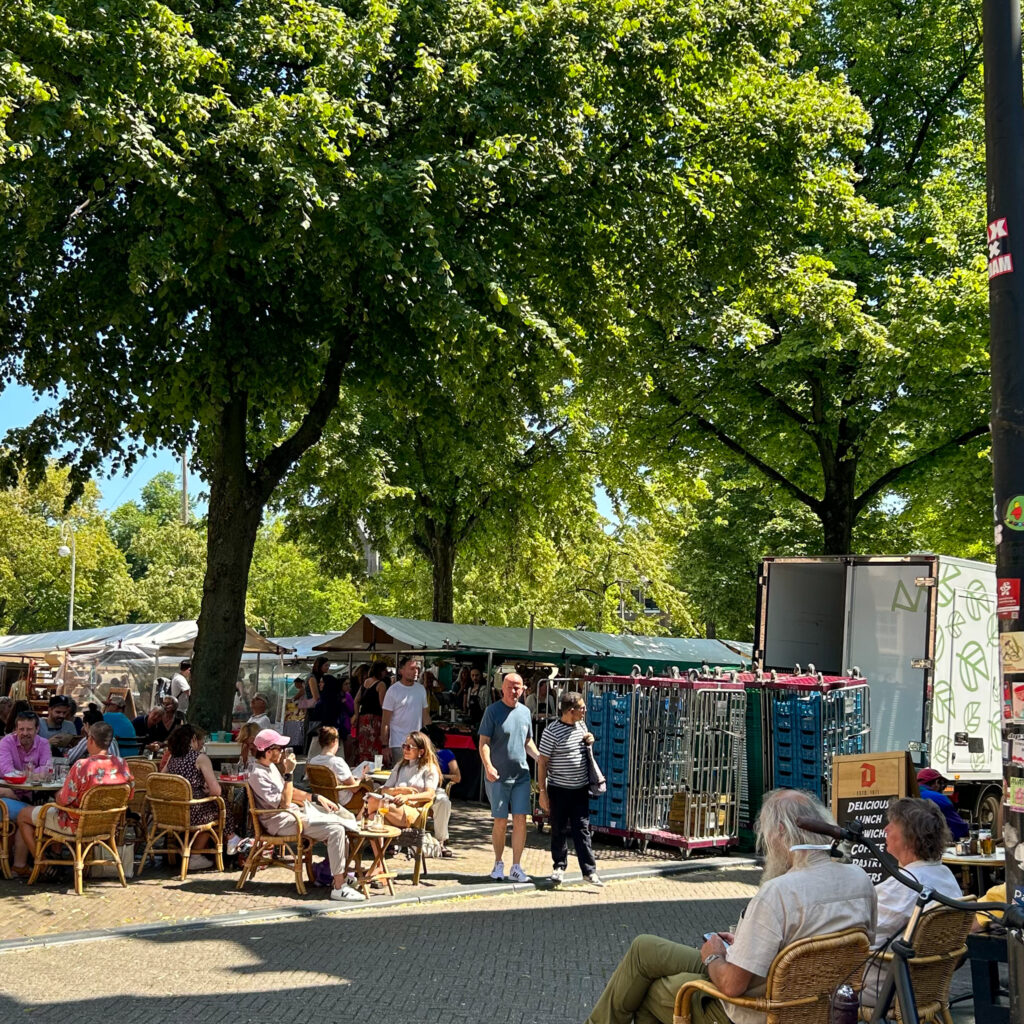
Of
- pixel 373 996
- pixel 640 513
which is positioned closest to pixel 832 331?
pixel 640 513

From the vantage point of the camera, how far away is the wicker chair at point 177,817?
1055 cm

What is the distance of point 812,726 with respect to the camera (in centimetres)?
1286

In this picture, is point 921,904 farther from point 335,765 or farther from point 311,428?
point 311,428

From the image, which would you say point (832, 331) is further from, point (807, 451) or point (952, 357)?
point (807, 451)

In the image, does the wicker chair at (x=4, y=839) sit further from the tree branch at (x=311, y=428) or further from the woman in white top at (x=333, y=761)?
the tree branch at (x=311, y=428)

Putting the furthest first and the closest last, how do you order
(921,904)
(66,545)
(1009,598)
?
(66,545) < (1009,598) < (921,904)

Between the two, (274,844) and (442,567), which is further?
(442,567)

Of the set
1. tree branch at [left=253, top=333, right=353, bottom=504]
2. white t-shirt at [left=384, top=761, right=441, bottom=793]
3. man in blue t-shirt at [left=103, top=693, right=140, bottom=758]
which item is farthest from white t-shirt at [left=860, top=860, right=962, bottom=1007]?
tree branch at [left=253, top=333, right=353, bottom=504]

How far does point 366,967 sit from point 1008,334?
17.7ft

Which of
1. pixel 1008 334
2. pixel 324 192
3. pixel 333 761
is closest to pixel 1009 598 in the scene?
pixel 1008 334

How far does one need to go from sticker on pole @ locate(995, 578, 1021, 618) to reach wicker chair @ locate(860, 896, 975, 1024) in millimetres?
1285

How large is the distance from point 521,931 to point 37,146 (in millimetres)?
8782

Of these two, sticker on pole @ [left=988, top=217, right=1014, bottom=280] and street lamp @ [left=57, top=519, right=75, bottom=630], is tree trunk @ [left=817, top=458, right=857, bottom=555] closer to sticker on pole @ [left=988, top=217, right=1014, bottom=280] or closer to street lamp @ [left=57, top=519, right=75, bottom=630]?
sticker on pole @ [left=988, top=217, right=1014, bottom=280]

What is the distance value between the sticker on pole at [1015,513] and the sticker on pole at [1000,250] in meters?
1.05
